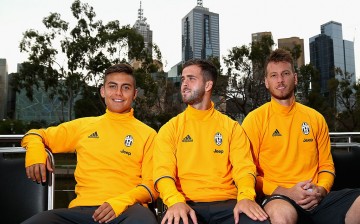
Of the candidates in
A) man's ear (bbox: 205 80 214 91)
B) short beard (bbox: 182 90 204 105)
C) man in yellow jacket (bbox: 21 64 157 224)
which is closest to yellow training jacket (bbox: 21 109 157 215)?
man in yellow jacket (bbox: 21 64 157 224)

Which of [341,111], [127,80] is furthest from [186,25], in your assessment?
[127,80]

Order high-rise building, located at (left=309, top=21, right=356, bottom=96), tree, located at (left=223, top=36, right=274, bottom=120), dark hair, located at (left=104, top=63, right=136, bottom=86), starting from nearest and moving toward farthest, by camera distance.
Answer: dark hair, located at (left=104, top=63, right=136, bottom=86) < tree, located at (left=223, top=36, right=274, bottom=120) < high-rise building, located at (left=309, top=21, right=356, bottom=96)

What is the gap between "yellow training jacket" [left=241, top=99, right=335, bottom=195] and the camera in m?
2.79

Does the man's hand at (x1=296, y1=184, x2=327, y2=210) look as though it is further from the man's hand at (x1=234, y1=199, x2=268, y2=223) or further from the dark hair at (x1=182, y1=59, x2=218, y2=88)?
the dark hair at (x1=182, y1=59, x2=218, y2=88)

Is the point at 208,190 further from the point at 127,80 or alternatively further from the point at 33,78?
the point at 33,78

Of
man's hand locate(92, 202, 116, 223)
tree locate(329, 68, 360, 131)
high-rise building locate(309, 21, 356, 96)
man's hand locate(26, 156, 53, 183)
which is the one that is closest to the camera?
man's hand locate(92, 202, 116, 223)

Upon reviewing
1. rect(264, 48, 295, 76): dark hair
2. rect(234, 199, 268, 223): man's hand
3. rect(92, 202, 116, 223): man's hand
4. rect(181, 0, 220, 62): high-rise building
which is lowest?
rect(92, 202, 116, 223): man's hand

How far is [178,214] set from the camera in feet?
7.05

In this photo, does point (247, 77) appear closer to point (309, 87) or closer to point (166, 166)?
point (309, 87)

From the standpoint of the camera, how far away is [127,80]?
299 centimetres

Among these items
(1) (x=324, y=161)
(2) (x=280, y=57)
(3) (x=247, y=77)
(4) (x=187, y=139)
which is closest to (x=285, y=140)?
(1) (x=324, y=161)

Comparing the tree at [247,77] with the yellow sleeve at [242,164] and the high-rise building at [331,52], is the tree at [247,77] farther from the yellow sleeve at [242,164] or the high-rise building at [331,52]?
the high-rise building at [331,52]

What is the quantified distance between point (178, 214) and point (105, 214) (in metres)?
0.51

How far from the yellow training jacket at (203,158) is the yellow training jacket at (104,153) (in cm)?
19
